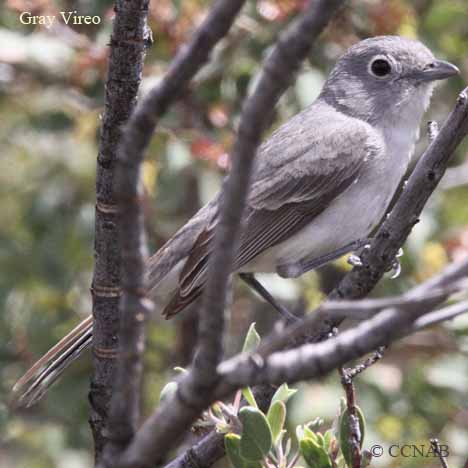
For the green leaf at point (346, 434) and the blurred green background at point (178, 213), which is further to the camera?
the blurred green background at point (178, 213)

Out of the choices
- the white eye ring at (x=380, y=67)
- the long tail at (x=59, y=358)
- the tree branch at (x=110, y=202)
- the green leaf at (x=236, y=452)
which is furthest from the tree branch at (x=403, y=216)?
the white eye ring at (x=380, y=67)

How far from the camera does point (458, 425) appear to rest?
4.62m

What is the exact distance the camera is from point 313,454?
95.8 inches

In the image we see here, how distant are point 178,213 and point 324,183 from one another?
4.11ft

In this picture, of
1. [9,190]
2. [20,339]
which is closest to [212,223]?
[20,339]

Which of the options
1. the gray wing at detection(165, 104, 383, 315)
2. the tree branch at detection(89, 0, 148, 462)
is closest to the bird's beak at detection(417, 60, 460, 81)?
the gray wing at detection(165, 104, 383, 315)

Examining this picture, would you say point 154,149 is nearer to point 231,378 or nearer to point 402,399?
point 402,399

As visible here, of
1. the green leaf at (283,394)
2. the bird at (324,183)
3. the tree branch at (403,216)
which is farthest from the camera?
the bird at (324,183)

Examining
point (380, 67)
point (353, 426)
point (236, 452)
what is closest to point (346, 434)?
point (353, 426)

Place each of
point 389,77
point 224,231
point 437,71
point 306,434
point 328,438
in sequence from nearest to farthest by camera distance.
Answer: point 224,231 → point 306,434 → point 328,438 → point 437,71 → point 389,77

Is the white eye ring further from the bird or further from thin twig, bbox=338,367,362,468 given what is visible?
thin twig, bbox=338,367,362,468

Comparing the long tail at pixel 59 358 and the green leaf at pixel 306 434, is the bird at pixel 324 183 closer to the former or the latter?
the long tail at pixel 59 358

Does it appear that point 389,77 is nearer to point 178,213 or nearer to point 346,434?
point 178,213

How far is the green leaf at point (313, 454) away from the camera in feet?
7.93
